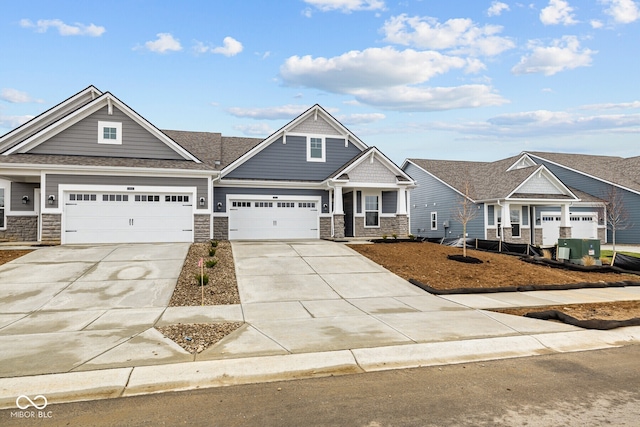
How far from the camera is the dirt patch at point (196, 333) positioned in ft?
21.7

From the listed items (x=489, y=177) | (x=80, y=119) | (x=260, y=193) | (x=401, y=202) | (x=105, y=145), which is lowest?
(x=401, y=202)

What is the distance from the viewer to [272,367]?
5695 millimetres

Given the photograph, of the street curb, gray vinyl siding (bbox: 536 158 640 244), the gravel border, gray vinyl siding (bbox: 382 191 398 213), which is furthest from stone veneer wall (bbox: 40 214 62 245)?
gray vinyl siding (bbox: 536 158 640 244)

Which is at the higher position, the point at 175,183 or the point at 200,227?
the point at 175,183

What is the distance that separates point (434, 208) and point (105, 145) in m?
23.7

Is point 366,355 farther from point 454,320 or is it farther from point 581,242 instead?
point 581,242

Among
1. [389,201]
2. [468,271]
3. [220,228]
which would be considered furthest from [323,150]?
[468,271]

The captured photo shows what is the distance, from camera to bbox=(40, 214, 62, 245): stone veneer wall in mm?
16625

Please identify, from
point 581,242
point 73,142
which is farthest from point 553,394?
point 73,142

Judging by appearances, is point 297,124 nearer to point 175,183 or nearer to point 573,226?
point 175,183

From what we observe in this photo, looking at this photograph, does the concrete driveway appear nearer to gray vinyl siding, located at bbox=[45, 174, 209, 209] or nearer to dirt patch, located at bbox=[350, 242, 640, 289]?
gray vinyl siding, located at bbox=[45, 174, 209, 209]

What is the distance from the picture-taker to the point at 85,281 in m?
11.6

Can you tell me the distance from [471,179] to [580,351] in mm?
25852

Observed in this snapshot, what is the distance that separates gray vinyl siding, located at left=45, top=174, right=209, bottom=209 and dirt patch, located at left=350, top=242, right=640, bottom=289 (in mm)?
7934
